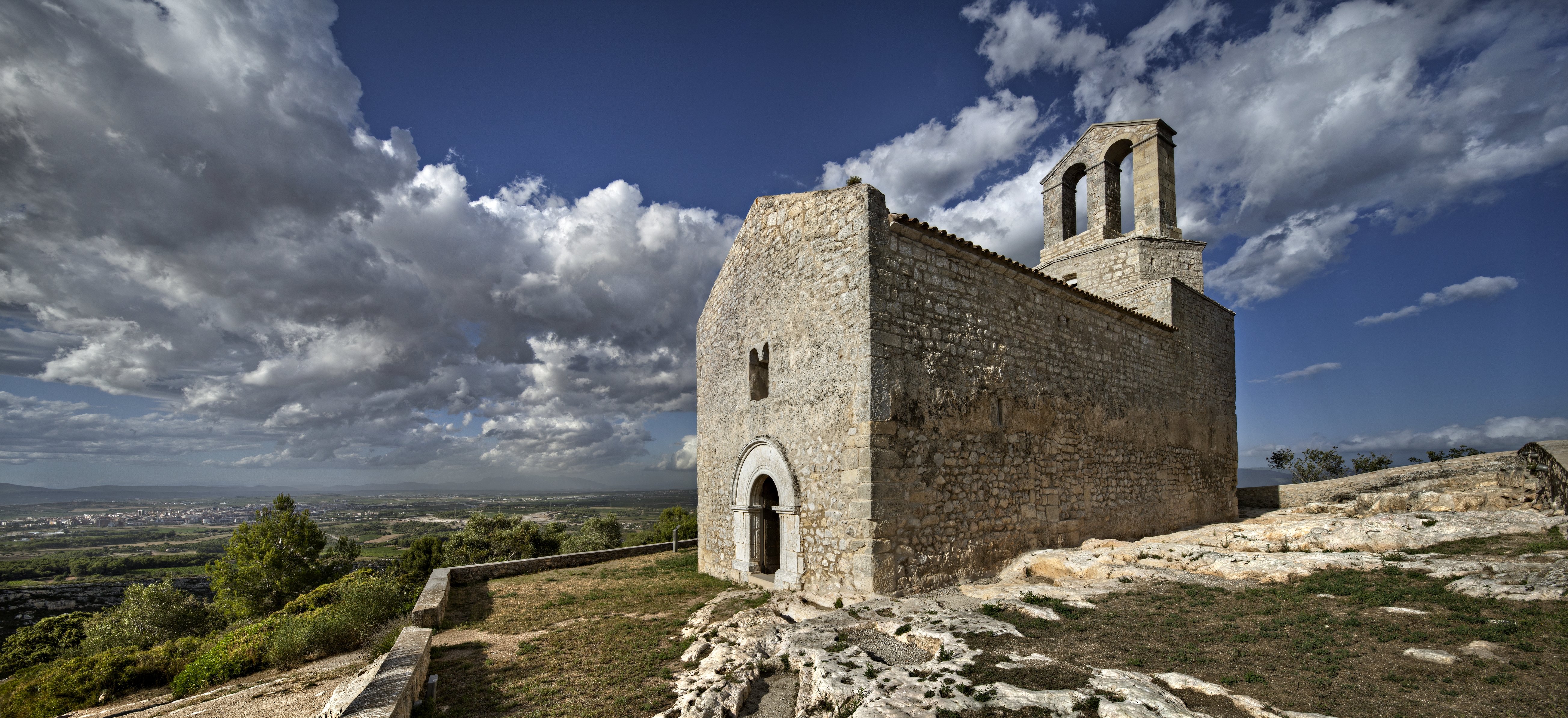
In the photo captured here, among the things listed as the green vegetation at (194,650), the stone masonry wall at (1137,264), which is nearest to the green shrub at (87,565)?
the green vegetation at (194,650)

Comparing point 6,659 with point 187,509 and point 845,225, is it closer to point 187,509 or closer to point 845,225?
point 845,225

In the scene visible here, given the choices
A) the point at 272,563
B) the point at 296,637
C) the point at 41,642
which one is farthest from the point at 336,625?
the point at 272,563

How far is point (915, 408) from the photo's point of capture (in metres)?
8.30

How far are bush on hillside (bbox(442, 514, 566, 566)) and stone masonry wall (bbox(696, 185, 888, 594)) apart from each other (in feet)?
61.2

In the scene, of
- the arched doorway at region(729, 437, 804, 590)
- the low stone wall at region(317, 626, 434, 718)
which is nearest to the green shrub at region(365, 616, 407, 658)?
the low stone wall at region(317, 626, 434, 718)

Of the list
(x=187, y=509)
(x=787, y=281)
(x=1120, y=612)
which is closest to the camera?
(x=1120, y=612)

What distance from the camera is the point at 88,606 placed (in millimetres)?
30766

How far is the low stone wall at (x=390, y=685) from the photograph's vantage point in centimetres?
452

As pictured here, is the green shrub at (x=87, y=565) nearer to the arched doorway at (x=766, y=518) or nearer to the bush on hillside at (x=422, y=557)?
the bush on hillside at (x=422, y=557)

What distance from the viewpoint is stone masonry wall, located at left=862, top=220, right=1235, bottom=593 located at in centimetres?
812

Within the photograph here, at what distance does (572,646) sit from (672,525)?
16.9 metres

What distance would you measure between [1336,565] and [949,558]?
4.78 metres

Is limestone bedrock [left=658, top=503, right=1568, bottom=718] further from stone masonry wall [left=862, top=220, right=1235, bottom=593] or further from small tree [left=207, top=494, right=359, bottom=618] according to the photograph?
small tree [left=207, top=494, right=359, bottom=618]

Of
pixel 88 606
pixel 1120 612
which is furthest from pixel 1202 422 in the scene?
pixel 88 606
